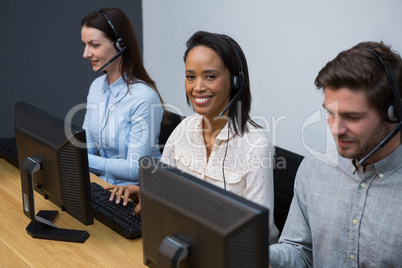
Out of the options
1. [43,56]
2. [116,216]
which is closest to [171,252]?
[116,216]

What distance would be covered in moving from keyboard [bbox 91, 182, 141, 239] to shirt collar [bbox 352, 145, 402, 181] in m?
0.75

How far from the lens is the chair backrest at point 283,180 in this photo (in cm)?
177

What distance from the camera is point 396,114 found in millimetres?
1259

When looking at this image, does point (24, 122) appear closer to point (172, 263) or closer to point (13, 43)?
point (172, 263)

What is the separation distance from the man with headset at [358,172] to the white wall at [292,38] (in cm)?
112

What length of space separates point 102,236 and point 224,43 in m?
0.77

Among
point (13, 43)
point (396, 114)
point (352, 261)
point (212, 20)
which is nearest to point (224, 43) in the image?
point (396, 114)

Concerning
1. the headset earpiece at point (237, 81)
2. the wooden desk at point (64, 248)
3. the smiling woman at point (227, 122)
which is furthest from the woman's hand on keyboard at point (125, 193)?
the headset earpiece at point (237, 81)

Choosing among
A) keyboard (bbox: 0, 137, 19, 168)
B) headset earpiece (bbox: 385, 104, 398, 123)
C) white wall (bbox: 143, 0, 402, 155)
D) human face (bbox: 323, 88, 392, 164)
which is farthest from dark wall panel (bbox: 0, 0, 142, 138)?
headset earpiece (bbox: 385, 104, 398, 123)

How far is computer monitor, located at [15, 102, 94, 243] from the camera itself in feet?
4.80

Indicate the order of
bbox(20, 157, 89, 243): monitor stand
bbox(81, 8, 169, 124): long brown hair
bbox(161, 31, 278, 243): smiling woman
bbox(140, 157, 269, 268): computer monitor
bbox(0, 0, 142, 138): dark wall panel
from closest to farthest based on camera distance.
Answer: bbox(140, 157, 269, 268): computer monitor → bbox(20, 157, 89, 243): monitor stand → bbox(161, 31, 278, 243): smiling woman → bbox(81, 8, 169, 124): long brown hair → bbox(0, 0, 142, 138): dark wall panel

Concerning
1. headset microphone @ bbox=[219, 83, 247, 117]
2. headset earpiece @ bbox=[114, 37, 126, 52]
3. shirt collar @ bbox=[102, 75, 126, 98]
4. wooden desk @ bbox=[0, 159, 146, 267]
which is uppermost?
headset earpiece @ bbox=[114, 37, 126, 52]

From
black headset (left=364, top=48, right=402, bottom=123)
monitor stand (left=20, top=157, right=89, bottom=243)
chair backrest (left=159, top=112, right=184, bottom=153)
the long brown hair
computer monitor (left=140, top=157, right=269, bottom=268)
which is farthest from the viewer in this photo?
chair backrest (left=159, top=112, right=184, bottom=153)

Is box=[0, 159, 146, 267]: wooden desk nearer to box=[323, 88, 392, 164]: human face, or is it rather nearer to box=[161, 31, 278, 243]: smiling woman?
box=[161, 31, 278, 243]: smiling woman
